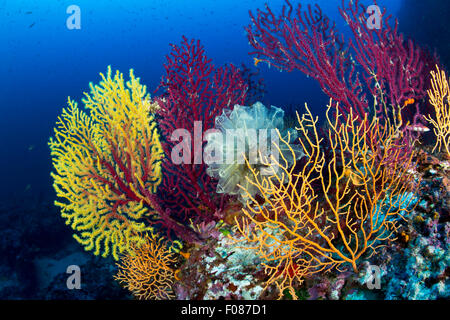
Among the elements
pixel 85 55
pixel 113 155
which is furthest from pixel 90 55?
pixel 113 155

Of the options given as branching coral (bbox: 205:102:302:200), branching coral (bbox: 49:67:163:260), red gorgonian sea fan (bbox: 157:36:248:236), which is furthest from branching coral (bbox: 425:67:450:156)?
branching coral (bbox: 49:67:163:260)

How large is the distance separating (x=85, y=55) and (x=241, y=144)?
3685 inches

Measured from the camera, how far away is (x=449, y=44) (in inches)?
492

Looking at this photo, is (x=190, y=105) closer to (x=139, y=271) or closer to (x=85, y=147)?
(x=85, y=147)

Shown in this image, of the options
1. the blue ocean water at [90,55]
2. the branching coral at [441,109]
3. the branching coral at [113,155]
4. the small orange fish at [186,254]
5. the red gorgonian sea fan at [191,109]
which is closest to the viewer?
the branching coral at [441,109]

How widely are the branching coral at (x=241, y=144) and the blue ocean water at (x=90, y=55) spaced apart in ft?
41.0

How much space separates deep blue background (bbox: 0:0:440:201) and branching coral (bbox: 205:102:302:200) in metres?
27.3

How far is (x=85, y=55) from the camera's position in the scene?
7881 centimetres

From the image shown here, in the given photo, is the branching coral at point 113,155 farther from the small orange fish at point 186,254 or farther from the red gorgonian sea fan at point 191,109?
the small orange fish at point 186,254

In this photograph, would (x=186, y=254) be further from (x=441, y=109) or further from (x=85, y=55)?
(x=85, y=55)

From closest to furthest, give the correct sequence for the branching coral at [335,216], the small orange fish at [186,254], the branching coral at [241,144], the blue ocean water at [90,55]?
1. the branching coral at [335,216]
2. the branching coral at [241,144]
3. the small orange fish at [186,254]
4. the blue ocean water at [90,55]

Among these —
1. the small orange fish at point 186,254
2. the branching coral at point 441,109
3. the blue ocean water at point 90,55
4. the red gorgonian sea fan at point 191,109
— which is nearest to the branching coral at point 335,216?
the branching coral at point 441,109

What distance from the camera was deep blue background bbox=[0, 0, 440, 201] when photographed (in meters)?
41.1

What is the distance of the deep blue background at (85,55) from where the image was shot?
41.1 meters
